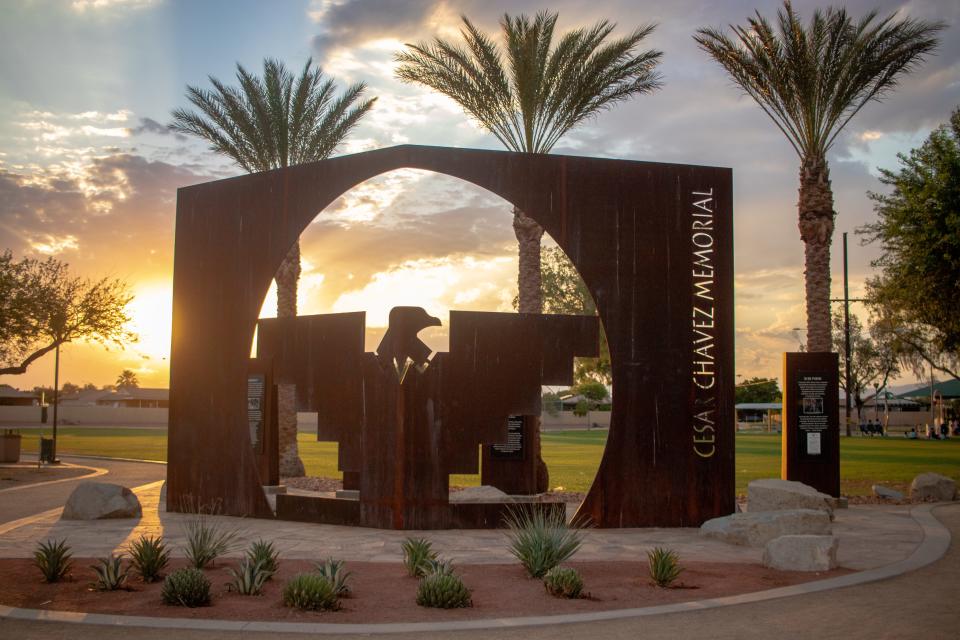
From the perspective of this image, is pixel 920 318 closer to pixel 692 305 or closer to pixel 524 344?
pixel 692 305

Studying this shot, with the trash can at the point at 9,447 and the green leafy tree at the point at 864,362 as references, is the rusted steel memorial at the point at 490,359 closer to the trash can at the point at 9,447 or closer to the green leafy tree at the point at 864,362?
the trash can at the point at 9,447

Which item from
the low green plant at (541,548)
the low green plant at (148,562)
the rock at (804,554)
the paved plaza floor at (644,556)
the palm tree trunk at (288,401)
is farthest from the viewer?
the palm tree trunk at (288,401)

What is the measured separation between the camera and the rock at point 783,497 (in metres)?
13.7

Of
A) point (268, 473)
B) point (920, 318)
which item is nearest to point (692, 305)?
point (268, 473)

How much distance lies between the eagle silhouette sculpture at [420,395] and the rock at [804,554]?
4.48 meters

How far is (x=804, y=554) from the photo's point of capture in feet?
32.4

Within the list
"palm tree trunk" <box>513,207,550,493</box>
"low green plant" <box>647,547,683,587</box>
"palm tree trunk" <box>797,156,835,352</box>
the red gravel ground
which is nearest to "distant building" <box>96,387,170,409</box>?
"palm tree trunk" <box>513,207,550,493</box>

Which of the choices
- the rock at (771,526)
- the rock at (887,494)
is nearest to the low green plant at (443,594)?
the rock at (771,526)

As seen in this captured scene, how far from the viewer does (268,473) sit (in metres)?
19.9

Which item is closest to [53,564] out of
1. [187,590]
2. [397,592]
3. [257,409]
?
[187,590]

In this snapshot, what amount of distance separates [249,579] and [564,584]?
3.00 m

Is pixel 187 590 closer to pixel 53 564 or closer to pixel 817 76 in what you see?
pixel 53 564

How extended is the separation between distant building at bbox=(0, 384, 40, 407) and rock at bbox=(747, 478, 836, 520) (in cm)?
10048

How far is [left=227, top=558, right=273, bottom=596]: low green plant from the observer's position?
830 centimetres
